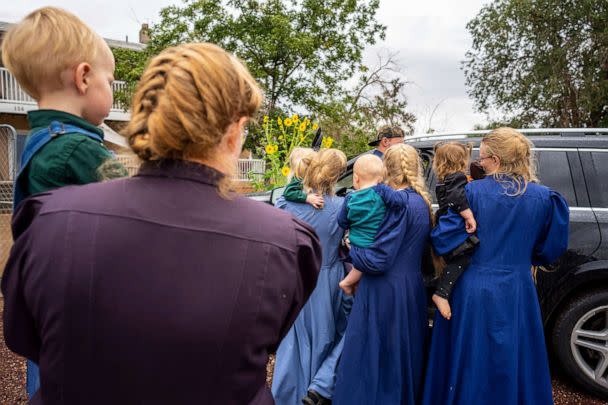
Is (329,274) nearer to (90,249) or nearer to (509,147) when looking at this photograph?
(509,147)

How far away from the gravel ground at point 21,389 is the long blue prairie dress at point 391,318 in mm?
1490

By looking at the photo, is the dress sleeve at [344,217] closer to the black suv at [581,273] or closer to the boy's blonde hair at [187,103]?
the black suv at [581,273]

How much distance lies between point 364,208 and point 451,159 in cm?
65

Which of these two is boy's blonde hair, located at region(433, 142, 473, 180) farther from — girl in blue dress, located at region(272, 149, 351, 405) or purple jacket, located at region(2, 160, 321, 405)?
purple jacket, located at region(2, 160, 321, 405)

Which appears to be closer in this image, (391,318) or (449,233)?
(449,233)

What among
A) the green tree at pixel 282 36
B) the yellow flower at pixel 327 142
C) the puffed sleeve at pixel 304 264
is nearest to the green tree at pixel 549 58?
the green tree at pixel 282 36

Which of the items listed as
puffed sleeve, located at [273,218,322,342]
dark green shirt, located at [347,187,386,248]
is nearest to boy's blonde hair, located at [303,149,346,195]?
dark green shirt, located at [347,187,386,248]

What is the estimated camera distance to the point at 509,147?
9.23 ft

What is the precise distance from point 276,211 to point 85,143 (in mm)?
656

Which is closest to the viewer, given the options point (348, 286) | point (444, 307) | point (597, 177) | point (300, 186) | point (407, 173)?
point (444, 307)

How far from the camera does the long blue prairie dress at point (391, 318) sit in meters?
2.97

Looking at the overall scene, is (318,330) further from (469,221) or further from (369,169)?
(469,221)

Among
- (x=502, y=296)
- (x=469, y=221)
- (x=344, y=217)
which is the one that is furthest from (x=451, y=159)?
(x=502, y=296)

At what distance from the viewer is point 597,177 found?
12.7 feet
